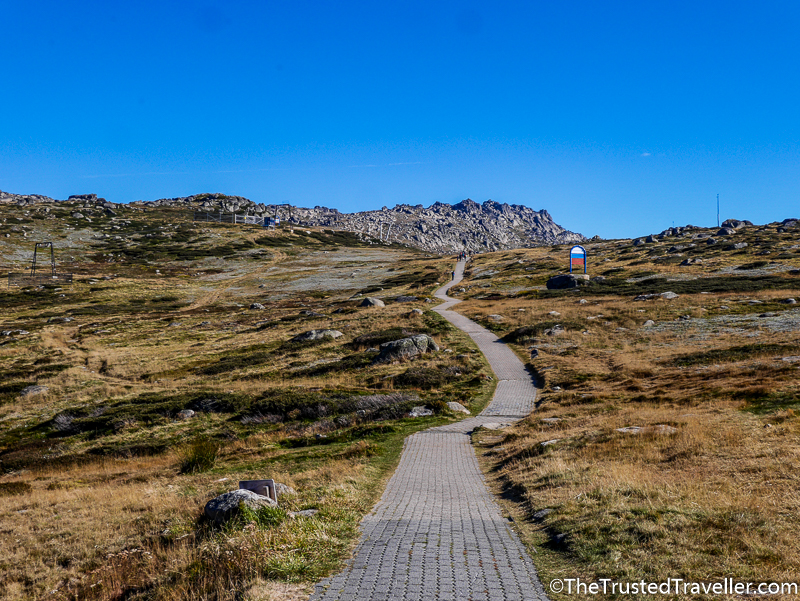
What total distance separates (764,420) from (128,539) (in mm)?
20304

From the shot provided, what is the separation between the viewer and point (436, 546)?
9391 millimetres

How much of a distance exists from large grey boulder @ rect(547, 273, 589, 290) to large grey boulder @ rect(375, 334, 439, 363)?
45045mm

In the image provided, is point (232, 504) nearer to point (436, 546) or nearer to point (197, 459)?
point (436, 546)

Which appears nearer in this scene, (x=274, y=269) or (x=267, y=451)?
(x=267, y=451)

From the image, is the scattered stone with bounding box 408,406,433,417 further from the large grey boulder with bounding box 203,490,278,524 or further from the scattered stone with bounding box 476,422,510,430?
the large grey boulder with bounding box 203,490,278,524

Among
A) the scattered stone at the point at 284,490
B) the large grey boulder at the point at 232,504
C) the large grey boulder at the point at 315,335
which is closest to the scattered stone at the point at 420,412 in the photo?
the scattered stone at the point at 284,490

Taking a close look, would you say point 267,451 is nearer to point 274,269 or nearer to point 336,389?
point 336,389

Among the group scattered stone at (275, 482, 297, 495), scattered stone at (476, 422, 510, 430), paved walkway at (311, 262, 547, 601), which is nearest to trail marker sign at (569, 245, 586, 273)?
scattered stone at (476, 422, 510, 430)

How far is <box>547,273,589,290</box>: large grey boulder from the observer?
81188 mm

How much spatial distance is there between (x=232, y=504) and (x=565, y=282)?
78.1m

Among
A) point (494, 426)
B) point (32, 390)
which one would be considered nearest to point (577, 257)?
point (494, 426)

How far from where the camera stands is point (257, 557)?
861cm

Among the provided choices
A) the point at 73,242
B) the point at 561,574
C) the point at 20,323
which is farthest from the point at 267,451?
the point at 73,242

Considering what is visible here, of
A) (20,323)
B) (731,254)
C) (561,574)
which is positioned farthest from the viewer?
(731,254)
